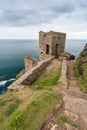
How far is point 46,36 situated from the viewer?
102ft

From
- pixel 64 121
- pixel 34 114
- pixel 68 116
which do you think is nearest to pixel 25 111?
pixel 34 114

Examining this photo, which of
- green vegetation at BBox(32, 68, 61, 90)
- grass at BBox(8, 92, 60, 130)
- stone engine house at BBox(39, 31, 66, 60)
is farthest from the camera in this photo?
stone engine house at BBox(39, 31, 66, 60)

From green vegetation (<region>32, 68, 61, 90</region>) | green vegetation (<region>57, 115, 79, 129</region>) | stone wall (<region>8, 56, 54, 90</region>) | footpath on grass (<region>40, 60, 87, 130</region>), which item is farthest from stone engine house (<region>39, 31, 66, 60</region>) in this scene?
green vegetation (<region>57, 115, 79, 129</region>)

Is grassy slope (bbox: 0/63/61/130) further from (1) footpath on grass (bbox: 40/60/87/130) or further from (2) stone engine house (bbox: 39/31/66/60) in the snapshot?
(2) stone engine house (bbox: 39/31/66/60)

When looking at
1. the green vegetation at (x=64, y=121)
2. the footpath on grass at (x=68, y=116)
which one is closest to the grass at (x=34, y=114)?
the footpath on grass at (x=68, y=116)

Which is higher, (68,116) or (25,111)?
(25,111)

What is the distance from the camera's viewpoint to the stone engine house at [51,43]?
3052 cm

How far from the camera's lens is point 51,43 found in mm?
30438

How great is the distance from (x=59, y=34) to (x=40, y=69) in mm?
14906

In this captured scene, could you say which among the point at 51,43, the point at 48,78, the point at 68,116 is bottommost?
the point at 48,78

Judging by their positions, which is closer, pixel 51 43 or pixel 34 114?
pixel 34 114

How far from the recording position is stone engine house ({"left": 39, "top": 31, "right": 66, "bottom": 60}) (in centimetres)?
3052

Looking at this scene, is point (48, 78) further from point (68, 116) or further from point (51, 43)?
point (51, 43)

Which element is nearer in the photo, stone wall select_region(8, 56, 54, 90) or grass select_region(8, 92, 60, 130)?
grass select_region(8, 92, 60, 130)
